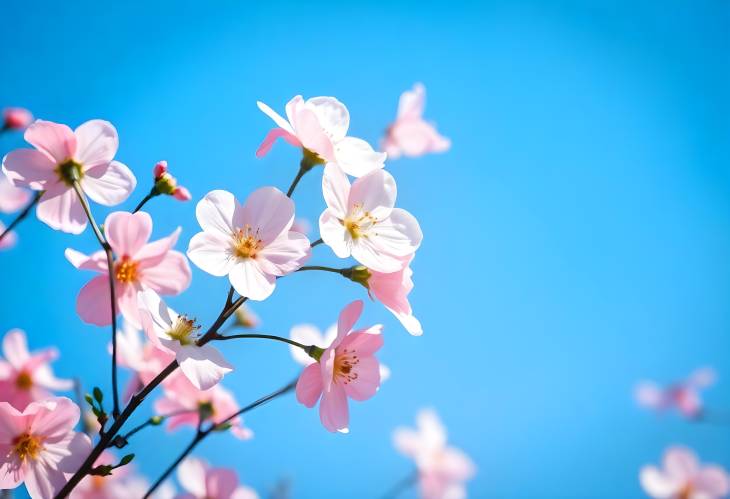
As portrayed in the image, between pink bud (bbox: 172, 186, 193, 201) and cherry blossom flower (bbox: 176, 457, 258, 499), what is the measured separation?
84 centimetres

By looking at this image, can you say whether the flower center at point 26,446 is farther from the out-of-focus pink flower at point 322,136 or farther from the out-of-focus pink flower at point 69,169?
the out-of-focus pink flower at point 322,136

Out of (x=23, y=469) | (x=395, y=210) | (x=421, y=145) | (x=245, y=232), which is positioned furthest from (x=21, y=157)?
(x=421, y=145)

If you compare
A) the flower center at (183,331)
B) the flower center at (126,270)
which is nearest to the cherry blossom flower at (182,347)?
the flower center at (183,331)

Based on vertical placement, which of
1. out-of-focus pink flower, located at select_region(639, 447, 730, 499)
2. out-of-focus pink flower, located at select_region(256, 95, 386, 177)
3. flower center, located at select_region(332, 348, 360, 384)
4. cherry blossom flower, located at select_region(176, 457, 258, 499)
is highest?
out-of-focus pink flower, located at select_region(639, 447, 730, 499)

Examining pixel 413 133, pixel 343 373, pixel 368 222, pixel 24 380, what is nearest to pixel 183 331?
pixel 343 373

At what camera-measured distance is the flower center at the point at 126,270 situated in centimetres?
133

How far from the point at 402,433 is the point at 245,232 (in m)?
2.38

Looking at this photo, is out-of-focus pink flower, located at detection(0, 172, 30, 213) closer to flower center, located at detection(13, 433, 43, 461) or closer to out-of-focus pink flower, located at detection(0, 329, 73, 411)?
out-of-focus pink flower, located at detection(0, 329, 73, 411)

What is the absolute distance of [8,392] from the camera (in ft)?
5.47

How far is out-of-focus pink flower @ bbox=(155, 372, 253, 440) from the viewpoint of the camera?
1.67 metres

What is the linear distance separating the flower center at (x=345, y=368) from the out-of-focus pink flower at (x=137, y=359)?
47cm

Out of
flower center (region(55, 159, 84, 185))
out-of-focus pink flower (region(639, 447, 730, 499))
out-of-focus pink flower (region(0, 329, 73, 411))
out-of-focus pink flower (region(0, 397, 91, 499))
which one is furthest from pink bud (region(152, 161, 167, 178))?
out-of-focus pink flower (region(639, 447, 730, 499))

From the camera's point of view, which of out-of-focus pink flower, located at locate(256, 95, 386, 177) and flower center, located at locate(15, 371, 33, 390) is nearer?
out-of-focus pink flower, located at locate(256, 95, 386, 177)

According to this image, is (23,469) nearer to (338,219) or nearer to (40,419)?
(40,419)
